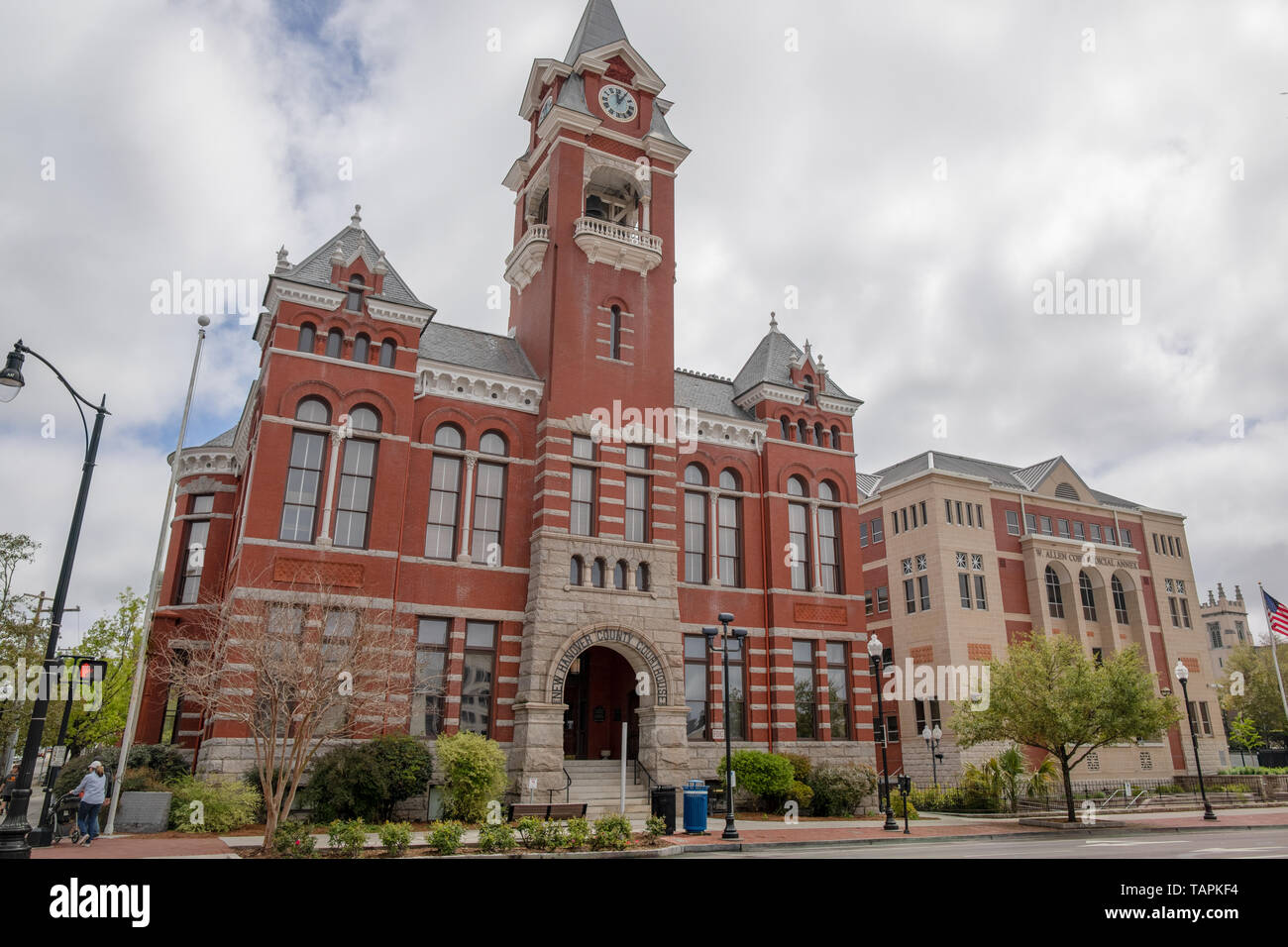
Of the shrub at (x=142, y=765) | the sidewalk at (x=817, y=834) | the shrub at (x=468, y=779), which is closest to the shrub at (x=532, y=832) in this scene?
the sidewalk at (x=817, y=834)

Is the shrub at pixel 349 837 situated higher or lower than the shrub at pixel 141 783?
lower

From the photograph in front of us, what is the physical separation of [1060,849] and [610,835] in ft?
34.1

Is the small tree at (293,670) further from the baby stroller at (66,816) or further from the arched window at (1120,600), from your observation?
the arched window at (1120,600)

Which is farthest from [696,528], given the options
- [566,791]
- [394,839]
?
[394,839]

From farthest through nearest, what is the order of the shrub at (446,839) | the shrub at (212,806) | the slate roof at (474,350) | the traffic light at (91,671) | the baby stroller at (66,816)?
the slate roof at (474,350) → the shrub at (212,806) → the traffic light at (91,671) → the baby stroller at (66,816) → the shrub at (446,839)

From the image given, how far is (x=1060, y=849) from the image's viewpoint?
1950 centimetres

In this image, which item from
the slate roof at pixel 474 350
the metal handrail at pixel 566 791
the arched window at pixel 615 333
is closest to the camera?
the metal handrail at pixel 566 791

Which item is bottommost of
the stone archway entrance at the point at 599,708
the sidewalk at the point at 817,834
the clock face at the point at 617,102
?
the sidewalk at the point at 817,834

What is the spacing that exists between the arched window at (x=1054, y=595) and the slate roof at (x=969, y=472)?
5.40 m

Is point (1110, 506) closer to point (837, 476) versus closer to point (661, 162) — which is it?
point (837, 476)

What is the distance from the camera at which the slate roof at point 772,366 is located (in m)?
37.7

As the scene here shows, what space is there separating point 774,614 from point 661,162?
1991cm

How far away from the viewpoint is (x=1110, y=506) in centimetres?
5656
